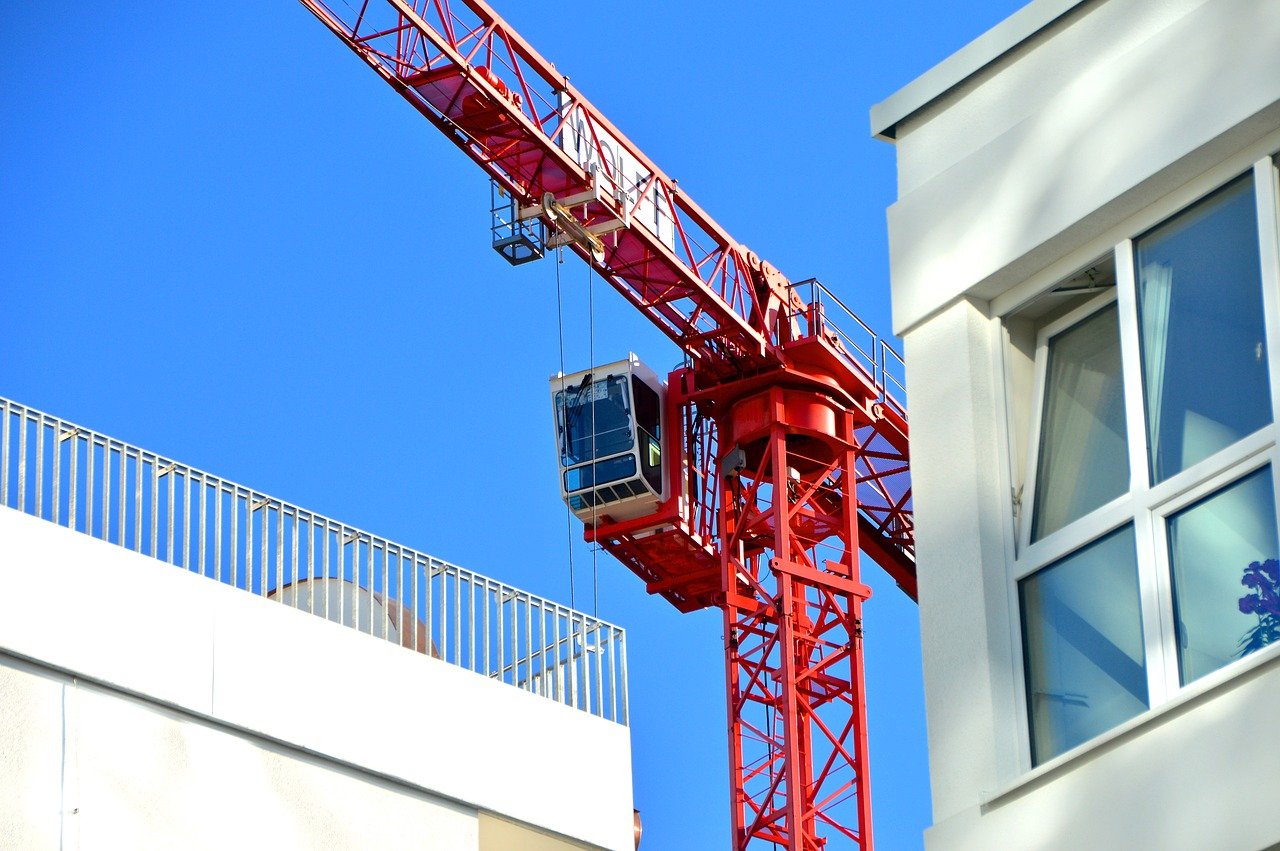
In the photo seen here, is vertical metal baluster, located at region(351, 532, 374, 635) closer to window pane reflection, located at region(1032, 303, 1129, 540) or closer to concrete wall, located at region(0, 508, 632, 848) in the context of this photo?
concrete wall, located at region(0, 508, 632, 848)

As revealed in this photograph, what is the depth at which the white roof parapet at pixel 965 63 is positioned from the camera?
8883mm

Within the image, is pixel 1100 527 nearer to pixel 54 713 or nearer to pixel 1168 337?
pixel 1168 337

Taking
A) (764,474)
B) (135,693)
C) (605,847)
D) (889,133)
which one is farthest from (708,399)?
(889,133)

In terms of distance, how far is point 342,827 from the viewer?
51.6ft

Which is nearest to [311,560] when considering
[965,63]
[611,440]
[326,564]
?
[326,564]

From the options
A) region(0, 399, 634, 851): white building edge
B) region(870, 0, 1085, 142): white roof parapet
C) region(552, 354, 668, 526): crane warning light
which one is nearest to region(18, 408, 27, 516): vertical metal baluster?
region(0, 399, 634, 851): white building edge

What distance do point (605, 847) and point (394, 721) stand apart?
2.28 metres

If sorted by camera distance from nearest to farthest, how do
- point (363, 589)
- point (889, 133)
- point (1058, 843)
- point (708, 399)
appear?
point (1058, 843), point (889, 133), point (363, 589), point (708, 399)

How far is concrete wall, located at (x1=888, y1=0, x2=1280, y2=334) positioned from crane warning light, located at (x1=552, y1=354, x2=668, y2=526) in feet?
92.5

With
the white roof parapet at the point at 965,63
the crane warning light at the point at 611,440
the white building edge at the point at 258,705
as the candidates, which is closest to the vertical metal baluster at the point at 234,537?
the white building edge at the point at 258,705

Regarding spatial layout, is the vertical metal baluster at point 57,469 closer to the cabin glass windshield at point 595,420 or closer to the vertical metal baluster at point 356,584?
the vertical metal baluster at point 356,584

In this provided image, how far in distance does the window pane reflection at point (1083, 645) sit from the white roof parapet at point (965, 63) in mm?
2284

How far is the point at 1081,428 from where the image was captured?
26.7ft

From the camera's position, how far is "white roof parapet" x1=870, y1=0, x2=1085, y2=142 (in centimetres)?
888
